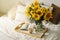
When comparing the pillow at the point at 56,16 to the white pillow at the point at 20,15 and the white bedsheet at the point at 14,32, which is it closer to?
the white bedsheet at the point at 14,32

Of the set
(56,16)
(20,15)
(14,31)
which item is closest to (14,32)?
(14,31)

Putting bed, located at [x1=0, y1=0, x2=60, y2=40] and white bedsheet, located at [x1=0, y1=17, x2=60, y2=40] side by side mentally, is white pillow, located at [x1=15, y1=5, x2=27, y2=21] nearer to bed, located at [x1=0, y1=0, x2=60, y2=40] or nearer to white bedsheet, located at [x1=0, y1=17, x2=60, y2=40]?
bed, located at [x1=0, y1=0, x2=60, y2=40]

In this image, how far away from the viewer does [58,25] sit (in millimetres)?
2605

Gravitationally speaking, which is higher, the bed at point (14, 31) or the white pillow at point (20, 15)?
the white pillow at point (20, 15)

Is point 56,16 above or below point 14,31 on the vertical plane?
above

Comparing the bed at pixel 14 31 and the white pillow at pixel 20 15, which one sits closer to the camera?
the bed at pixel 14 31

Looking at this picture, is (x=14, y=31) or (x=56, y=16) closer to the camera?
(x=14, y=31)

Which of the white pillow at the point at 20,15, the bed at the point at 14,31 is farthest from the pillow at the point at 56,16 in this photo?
the white pillow at the point at 20,15

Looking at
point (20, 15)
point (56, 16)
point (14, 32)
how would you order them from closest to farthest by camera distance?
point (14, 32) → point (56, 16) → point (20, 15)

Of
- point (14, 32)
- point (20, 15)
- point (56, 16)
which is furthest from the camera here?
point (20, 15)

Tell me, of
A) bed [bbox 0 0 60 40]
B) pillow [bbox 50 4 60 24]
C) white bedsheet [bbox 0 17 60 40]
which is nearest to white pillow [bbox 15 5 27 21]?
bed [bbox 0 0 60 40]

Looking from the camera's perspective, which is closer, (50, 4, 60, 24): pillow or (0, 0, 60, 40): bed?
(0, 0, 60, 40): bed

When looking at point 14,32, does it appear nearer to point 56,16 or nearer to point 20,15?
point 20,15

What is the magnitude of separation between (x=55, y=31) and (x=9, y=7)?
155 cm
